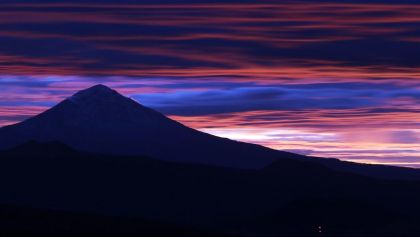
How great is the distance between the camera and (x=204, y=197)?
171625 mm

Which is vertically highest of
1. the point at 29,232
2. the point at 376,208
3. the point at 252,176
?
the point at 252,176

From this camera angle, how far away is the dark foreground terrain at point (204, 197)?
116 meters

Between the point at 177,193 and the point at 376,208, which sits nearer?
the point at 376,208

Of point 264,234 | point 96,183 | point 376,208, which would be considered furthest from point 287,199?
point 264,234

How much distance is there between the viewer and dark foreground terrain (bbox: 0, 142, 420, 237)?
116m

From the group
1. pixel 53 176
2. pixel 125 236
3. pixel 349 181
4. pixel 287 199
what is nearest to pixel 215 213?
pixel 287 199

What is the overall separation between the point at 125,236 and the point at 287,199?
95084 millimetres

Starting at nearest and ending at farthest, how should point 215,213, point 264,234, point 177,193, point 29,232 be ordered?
point 29,232 < point 264,234 < point 215,213 < point 177,193

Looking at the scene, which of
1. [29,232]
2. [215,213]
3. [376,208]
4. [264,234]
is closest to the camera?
[29,232]

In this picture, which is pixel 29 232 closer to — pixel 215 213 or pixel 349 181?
pixel 215 213

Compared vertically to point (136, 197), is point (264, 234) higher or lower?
lower

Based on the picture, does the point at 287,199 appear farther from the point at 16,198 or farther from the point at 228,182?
the point at 16,198

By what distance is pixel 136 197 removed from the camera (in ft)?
555

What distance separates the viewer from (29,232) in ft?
233
